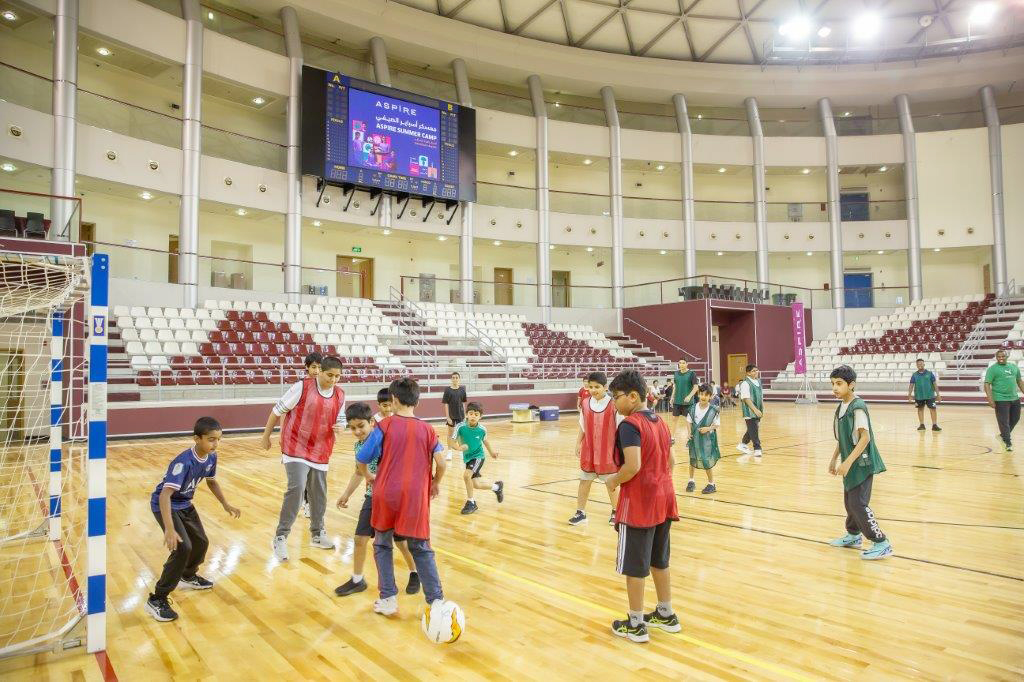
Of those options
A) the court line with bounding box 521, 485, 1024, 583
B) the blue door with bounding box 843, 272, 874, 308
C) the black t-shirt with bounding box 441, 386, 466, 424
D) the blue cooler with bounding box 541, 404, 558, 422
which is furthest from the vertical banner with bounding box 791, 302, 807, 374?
the court line with bounding box 521, 485, 1024, 583

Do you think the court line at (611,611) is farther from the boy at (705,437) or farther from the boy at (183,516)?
the boy at (705,437)

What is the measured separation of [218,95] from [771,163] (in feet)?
73.6

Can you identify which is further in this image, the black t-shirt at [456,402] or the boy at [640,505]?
the black t-shirt at [456,402]

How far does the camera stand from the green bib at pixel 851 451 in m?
4.90

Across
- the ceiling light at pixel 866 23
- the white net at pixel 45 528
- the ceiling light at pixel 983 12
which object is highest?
the ceiling light at pixel 983 12

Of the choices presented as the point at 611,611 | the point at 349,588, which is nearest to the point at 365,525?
the point at 349,588

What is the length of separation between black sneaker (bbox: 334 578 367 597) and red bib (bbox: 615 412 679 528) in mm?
1876

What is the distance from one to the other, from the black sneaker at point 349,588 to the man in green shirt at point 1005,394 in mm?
10583

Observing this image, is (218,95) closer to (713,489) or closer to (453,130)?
(453,130)

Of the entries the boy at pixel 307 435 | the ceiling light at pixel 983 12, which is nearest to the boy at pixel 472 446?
the boy at pixel 307 435

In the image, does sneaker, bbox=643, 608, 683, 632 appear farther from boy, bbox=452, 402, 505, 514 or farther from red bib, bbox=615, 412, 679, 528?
boy, bbox=452, 402, 505, 514

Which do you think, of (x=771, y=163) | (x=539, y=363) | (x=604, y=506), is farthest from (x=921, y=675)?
(x=771, y=163)

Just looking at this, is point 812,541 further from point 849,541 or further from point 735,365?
point 735,365

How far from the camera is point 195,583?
4355 mm
